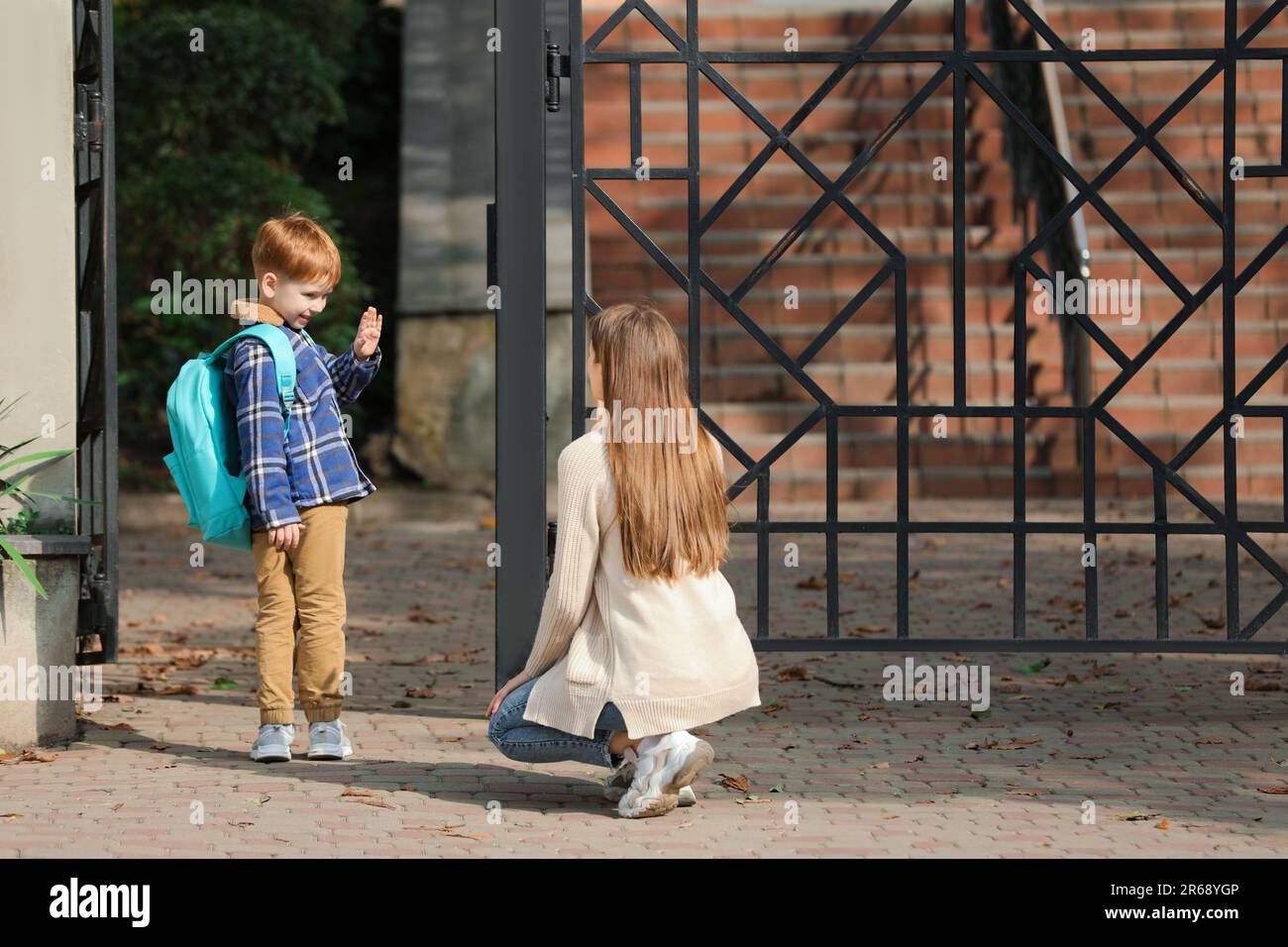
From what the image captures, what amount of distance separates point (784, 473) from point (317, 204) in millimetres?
4324

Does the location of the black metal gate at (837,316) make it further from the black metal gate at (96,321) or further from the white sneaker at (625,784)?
the black metal gate at (96,321)

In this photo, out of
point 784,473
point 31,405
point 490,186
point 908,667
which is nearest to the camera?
point 31,405

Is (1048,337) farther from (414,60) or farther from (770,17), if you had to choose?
(414,60)

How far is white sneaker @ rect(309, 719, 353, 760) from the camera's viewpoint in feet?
18.4

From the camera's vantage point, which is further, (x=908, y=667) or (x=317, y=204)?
(x=317, y=204)

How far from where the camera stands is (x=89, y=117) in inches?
240

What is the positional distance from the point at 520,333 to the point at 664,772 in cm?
189

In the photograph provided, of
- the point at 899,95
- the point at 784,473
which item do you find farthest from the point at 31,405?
the point at 899,95

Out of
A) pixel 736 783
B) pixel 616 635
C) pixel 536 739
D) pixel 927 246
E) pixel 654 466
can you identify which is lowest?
pixel 736 783

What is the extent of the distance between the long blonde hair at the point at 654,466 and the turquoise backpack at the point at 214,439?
3.88 ft

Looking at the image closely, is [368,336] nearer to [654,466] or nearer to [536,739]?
[654,466]

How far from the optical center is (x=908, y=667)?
733 cm

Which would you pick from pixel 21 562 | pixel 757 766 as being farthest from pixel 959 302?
pixel 21 562

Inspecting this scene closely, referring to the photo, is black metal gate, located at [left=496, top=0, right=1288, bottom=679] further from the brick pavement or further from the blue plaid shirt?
the blue plaid shirt
